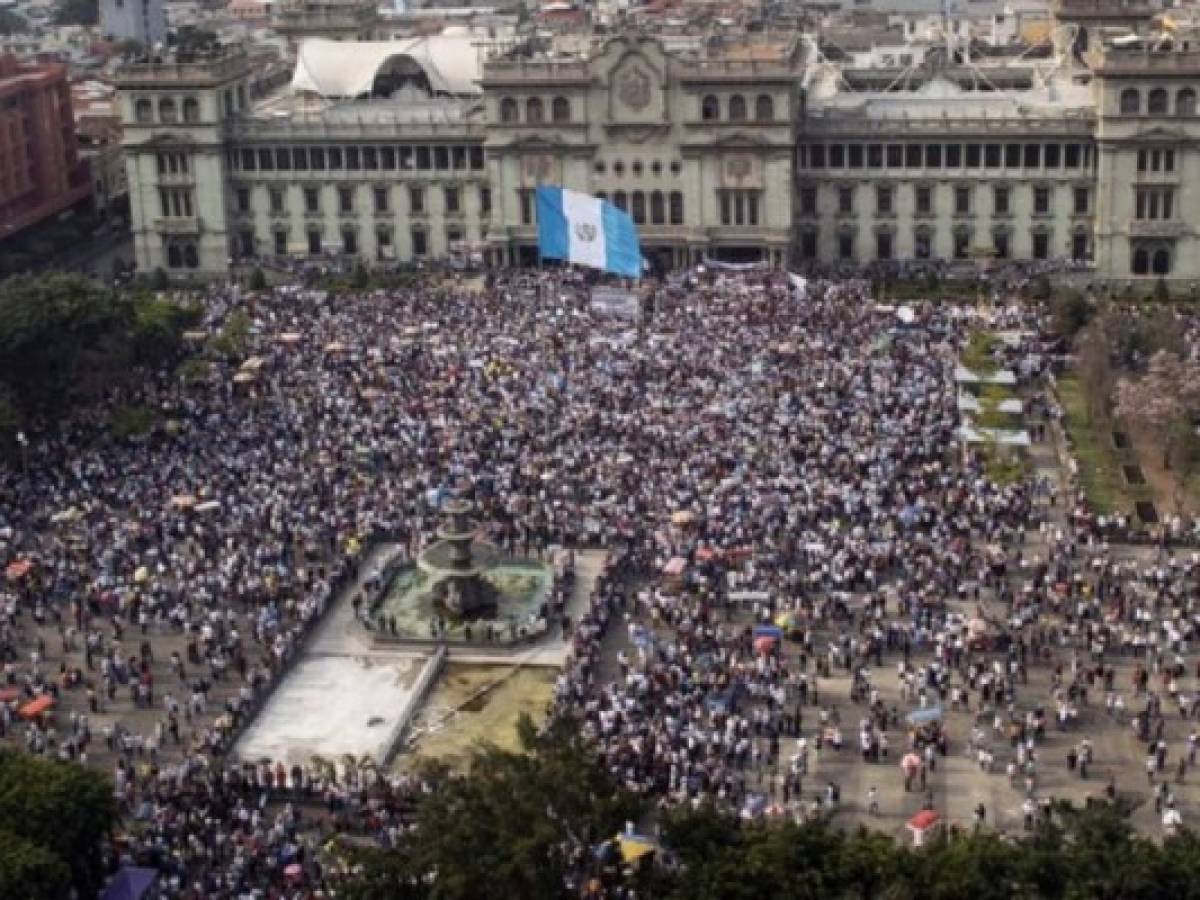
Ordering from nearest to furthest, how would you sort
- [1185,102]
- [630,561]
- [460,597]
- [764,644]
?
[764,644] < [460,597] < [630,561] < [1185,102]

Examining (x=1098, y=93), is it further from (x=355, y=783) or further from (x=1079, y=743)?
(x=355, y=783)

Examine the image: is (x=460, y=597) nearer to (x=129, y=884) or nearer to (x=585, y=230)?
(x=129, y=884)

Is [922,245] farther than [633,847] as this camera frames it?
Yes

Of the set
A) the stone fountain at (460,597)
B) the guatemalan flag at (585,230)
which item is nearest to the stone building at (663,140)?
the guatemalan flag at (585,230)

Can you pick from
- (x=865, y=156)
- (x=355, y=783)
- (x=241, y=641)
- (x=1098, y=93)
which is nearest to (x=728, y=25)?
(x=865, y=156)

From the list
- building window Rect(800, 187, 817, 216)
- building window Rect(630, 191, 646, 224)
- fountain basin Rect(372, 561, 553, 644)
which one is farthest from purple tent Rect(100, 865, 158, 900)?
building window Rect(800, 187, 817, 216)

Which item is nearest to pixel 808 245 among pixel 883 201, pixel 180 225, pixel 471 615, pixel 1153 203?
pixel 883 201

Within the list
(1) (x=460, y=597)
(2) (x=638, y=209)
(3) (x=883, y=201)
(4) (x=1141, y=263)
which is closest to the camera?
(1) (x=460, y=597)

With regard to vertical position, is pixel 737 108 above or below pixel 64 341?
above

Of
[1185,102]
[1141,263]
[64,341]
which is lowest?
[1141,263]
